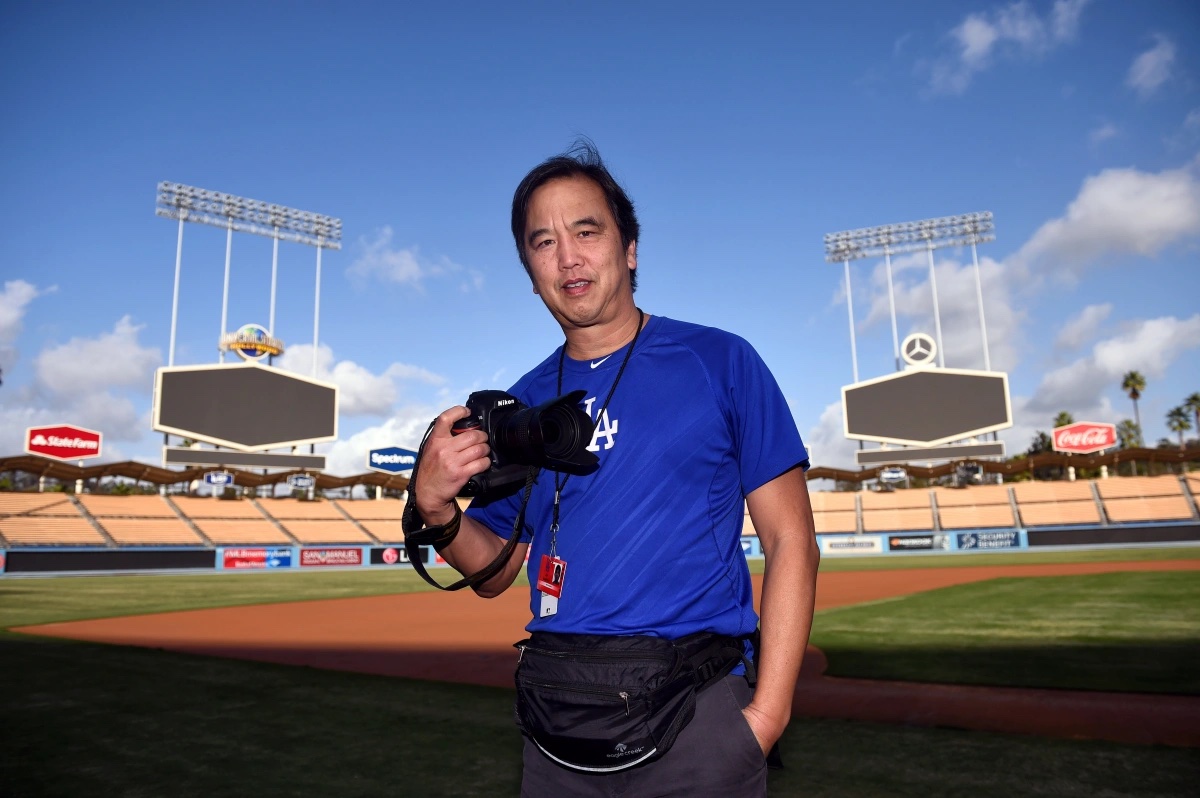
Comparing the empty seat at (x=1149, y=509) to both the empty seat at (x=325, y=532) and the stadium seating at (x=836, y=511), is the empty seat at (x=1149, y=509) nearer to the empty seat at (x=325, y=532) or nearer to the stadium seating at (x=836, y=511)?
the stadium seating at (x=836, y=511)

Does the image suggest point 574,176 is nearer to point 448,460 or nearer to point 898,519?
point 448,460

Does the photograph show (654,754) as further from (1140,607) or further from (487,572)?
(1140,607)

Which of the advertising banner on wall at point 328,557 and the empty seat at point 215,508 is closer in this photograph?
the advertising banner on wall at point 328,557

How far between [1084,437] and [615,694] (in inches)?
2426

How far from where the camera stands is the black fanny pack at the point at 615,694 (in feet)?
5.18

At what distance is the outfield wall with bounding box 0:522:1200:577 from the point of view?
31.3m

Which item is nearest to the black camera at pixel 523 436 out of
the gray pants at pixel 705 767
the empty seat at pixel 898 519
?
the gray pants at pixel 705 767

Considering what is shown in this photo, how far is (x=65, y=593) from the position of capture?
22031 mm

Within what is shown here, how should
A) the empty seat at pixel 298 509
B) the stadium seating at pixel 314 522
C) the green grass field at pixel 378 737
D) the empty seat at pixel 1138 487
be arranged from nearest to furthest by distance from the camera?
the green grass field at pixel 378 737, the stadium seating at pixel 314 522, the empty seat at pixel 1138 487, the empty seat at pixel 298 509

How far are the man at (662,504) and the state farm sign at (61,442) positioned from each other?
162 ft

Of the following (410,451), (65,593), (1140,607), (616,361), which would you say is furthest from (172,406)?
(616,361)

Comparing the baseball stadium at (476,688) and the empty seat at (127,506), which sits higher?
the empty seat at (127,506)

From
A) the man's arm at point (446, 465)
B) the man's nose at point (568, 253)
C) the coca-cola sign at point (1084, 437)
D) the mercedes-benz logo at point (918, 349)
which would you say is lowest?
the man's arm at point (446, 465)

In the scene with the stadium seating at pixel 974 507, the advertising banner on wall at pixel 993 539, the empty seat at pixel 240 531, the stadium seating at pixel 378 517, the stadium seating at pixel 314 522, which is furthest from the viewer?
the stadium seating at pixel 974 507
